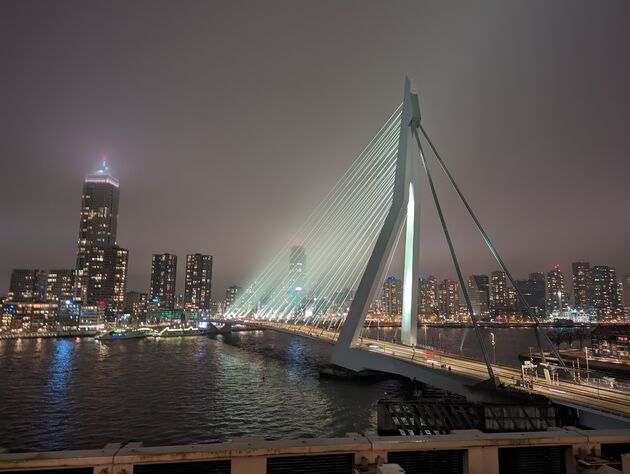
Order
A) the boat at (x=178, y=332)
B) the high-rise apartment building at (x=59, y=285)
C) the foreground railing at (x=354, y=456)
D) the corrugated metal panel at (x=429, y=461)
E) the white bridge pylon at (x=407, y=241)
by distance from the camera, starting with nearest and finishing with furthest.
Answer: the foreground railing at (x=354, y=456) < the corrugated metal panel at (x=429, y=461) < the white bridge pylon at (x=407, y=241) < the boat at (x=178, y=332) < the high-rise apartment building at (x=59, y=285)

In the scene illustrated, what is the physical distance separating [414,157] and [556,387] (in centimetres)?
1773

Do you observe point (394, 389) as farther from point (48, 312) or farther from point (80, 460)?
point (48, 312)

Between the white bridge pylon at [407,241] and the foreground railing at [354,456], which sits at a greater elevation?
the white bridge pylon at [407,241]

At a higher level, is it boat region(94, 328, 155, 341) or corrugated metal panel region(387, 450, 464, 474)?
corrugated metal panel region(387, 450, 464, 474)

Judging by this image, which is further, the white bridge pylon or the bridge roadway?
the white bridge pylon

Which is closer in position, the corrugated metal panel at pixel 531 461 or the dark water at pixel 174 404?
the corrugated metal panel at pixel 531 461

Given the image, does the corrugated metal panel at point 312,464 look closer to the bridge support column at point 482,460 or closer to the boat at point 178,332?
the bridge support column at point 482,460

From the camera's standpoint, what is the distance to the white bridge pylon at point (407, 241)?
29.5 metres

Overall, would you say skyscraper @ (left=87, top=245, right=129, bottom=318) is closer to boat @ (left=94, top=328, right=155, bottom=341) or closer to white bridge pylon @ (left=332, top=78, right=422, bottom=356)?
boat @ (left=94, top=328, right=155, bottom=341)

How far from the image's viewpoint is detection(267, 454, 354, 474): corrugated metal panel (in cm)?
498

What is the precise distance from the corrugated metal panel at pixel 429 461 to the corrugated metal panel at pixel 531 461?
602 millimetres

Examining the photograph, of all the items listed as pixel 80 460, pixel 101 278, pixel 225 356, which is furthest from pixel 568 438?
pixel 101 278

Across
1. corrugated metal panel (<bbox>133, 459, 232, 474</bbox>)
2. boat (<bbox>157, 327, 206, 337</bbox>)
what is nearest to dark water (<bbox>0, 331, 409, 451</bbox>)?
corrugated metal panel (<bbox>133, 459, 232, 474</bbox>)

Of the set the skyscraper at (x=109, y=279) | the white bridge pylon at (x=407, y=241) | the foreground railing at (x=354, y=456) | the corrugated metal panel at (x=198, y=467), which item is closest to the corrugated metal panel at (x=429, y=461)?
the foreground railing at (x=354, y=456)
